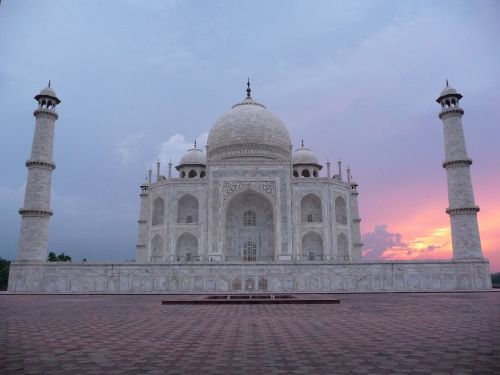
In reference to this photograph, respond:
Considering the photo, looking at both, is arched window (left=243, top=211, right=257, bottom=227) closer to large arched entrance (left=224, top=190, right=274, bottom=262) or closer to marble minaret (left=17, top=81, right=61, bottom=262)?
large arched entrance (left=224, top=190, right=274, bottom=262)

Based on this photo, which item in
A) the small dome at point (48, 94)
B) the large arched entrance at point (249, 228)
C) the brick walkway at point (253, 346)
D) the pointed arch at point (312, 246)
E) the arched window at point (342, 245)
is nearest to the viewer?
the brick walkway at point (253, 346)

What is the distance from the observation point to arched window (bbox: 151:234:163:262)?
27.5 metres

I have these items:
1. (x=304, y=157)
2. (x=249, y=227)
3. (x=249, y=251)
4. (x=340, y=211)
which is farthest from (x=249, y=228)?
(x=304, y=157)

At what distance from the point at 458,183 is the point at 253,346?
2051 cm

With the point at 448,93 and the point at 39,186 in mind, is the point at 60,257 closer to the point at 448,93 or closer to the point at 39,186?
the point at 39,186

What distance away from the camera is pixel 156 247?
2772 centimetres

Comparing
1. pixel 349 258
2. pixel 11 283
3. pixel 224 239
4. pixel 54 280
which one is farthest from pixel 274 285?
pixel 11 283

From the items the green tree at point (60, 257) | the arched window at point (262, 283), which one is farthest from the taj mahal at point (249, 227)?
the green tree at point (60, 257)

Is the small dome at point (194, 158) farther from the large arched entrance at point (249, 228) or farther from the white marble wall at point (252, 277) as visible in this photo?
the white marble wall at point (252, 277)

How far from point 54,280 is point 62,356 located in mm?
18474

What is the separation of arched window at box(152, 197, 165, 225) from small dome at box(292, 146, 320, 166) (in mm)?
11136

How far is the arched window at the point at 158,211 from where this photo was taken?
93.3ft

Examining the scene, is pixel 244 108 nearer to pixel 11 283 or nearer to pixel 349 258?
pixel 349 258

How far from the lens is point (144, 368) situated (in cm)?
358
